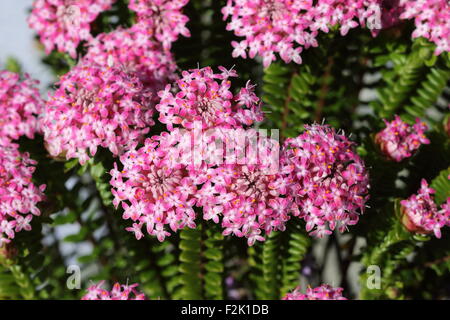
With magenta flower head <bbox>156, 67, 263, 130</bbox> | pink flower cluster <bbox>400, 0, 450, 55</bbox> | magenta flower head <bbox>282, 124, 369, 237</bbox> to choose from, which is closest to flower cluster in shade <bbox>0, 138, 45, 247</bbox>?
magenta flower head <bbox>156, 67, 263, 130</bbox>

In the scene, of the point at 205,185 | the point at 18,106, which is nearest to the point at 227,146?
the point at 205,185

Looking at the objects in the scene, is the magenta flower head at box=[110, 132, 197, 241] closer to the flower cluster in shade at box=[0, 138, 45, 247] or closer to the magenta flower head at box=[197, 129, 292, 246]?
the magenta flower head at box=[197, 129, 292, 246]

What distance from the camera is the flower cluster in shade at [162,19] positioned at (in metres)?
1.43

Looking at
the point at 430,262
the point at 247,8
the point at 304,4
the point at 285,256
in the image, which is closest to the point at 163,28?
the point at 247,8

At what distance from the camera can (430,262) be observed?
158 centimetres

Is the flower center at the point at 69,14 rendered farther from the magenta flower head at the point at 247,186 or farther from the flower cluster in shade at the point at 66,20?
the magenta flower head at the point at 247,186

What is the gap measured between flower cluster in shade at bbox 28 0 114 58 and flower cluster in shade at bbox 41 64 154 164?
0.28m

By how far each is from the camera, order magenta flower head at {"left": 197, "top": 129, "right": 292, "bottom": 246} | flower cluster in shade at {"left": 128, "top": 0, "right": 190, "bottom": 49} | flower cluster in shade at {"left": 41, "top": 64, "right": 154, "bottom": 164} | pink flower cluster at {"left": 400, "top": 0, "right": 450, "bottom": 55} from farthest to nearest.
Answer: flower cluster in shade at {"left": 128, "top": 0, "right": 190, "bottom": 49}
pink flower cluster at {"left": 400, "top": 0, "right": 450, "bottom": 55}
flower cluster in shade at {"left": 41, "top": 64, "right": 154, "bottom": 164}
magenta flower head at {"left": 197, "top": 129, "right": 292, "bottom": 246}

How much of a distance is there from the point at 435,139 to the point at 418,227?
0.34 metres

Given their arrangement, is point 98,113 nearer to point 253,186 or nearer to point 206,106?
point 206,106

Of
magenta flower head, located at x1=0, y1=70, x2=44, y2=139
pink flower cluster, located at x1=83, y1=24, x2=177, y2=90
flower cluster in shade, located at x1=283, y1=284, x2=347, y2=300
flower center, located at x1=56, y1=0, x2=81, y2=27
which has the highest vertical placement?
flower center, located at x1=56, y1=0, x2=81, y2=27

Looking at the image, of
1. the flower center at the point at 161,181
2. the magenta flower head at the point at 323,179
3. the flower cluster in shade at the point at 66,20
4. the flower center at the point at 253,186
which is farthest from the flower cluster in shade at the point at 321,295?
the flower cluster in shade at the point at 66,20

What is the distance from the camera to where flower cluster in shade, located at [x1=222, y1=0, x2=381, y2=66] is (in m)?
1.29

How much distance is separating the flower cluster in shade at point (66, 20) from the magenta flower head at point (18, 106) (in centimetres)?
18
